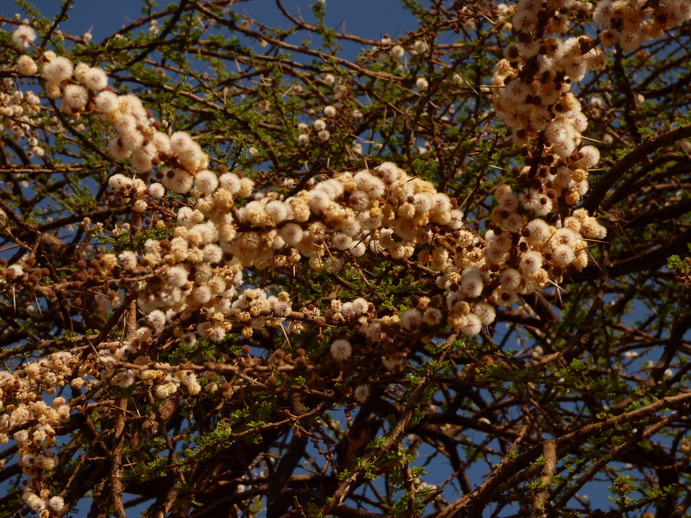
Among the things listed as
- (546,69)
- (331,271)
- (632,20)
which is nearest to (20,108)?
(331,271)

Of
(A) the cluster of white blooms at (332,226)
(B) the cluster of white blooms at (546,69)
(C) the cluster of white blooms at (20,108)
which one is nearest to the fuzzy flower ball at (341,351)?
(A) the cluster of white blooms at (332,226)

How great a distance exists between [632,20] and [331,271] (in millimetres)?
2207

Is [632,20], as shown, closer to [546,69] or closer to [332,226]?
[546,69]

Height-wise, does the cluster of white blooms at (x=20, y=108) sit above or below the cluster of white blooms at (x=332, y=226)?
above

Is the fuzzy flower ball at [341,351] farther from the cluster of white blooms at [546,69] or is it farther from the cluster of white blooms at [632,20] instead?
the cluster of white blooms at [632,20]

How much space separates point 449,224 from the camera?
2701mm

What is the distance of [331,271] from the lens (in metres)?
4.13

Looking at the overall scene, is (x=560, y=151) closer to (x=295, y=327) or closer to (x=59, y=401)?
(x=295, y=327)

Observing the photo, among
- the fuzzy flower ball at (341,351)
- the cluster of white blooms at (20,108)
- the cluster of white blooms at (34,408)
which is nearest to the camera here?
the fuzzy flower ball at (341,351)

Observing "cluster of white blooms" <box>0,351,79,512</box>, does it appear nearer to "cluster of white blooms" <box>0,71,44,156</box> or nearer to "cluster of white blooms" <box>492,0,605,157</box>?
"cluster of white blooms" <box>492,0,605,157</box>

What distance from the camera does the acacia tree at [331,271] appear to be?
2.34m

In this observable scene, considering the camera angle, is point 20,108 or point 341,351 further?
point 20,108

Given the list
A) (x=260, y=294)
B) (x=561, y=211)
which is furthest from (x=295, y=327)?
(x=561, y=211)

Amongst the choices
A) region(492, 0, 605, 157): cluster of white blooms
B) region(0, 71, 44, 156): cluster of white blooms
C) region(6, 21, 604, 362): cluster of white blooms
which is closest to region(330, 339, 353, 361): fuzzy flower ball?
region(6, 21, 604, 362): cluster of white blooms
